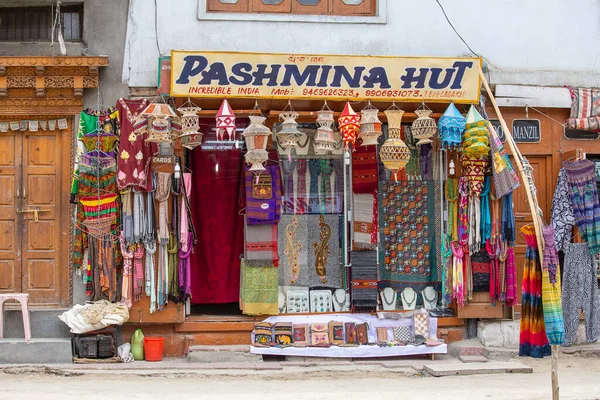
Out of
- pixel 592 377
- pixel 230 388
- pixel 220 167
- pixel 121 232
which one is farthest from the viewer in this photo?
pixel 220 167

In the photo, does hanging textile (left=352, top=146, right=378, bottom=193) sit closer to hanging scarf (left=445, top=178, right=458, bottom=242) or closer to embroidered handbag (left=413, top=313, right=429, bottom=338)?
hanging scarf (left=445, top=178, right=458, bottom=242)

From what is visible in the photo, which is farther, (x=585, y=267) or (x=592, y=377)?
(x=585, y=267)

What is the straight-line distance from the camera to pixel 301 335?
9.39 m

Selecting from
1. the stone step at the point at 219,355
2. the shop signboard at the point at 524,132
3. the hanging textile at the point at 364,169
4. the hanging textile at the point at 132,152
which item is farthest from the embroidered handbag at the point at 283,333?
the shop signboard at the point at 524,132

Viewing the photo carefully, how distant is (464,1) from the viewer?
9.80m

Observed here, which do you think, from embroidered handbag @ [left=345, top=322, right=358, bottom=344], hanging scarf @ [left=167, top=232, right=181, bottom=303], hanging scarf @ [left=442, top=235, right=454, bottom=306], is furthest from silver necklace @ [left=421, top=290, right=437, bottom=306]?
hanging scarf @ [left=167, top=232, right=181, bottom=303]

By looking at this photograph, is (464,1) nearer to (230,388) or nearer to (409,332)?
(409,332)

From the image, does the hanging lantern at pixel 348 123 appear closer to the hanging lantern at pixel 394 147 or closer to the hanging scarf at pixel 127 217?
the hanging lantern at pixel 394 147

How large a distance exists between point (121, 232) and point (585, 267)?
5422mm

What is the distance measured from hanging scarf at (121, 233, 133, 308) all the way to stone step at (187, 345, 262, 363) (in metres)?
0.94

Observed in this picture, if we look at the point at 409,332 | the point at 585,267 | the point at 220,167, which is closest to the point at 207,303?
the point at 220,167

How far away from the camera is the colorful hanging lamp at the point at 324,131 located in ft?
29.7

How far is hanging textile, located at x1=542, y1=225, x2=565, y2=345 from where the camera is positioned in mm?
6746

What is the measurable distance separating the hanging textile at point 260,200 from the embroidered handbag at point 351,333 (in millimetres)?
1545
